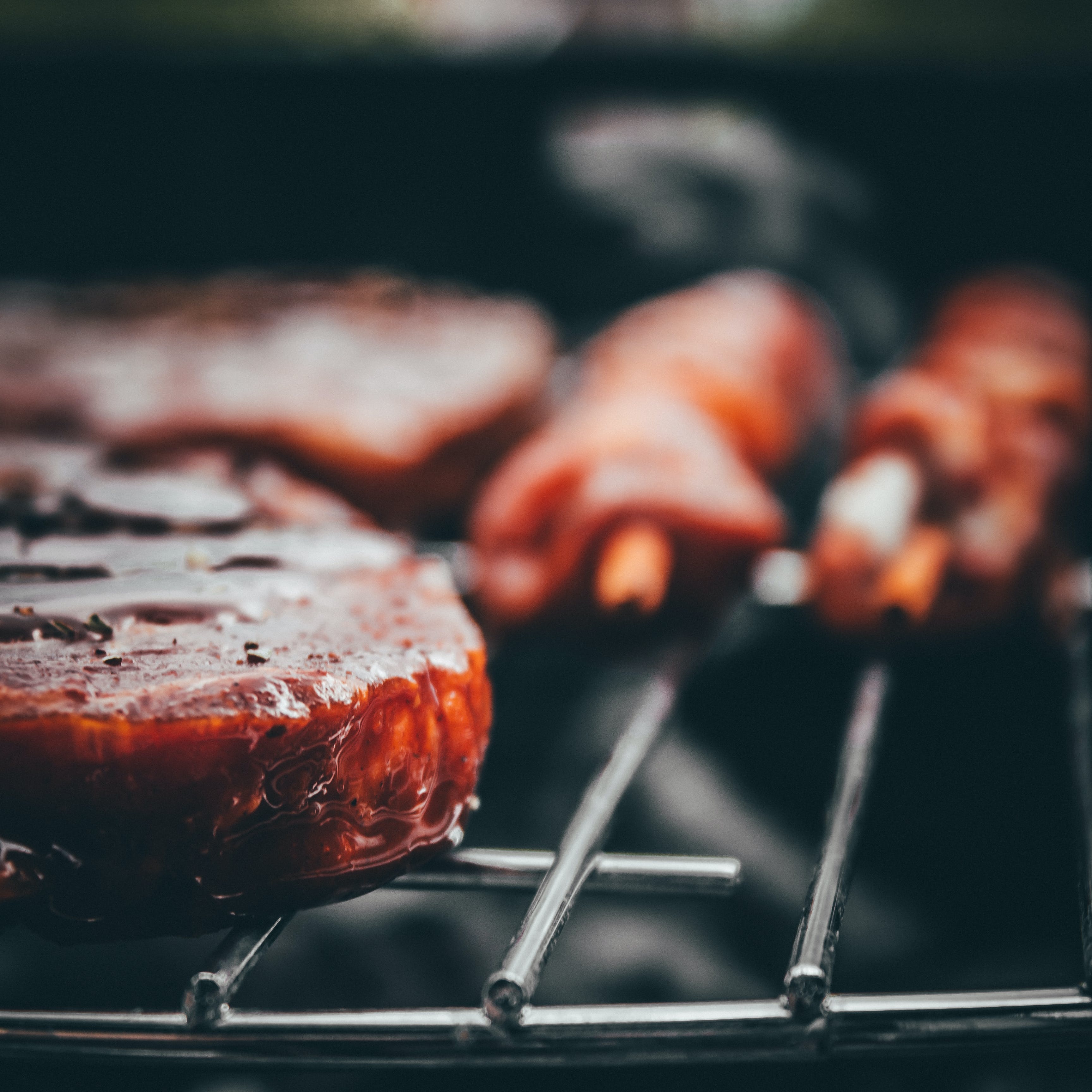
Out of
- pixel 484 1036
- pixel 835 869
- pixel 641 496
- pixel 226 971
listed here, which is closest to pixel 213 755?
pixel 226 971

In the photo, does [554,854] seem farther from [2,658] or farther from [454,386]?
[454,386]

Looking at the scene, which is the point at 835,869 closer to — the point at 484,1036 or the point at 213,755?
the point at 484,1036

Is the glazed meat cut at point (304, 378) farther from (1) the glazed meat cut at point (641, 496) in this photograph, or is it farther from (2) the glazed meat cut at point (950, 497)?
(2) the glazed meat cut at point (950, 497)

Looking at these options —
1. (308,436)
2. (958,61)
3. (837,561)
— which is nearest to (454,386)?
(308,436)

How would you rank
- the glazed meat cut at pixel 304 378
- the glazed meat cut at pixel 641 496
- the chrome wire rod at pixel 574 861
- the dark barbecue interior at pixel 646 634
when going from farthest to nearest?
the dark barbecue interior at pixel 646 634, the glazed meat cut at pixel 304 378, the glazed meat cut at pixel 641 496, the chrome wire rod at pixel 574 861

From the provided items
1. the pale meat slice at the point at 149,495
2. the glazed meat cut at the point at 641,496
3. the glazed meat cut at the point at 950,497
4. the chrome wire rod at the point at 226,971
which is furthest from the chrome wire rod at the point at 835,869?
the pale meat slice at the point at 149,495

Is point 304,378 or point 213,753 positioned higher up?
point 304,378

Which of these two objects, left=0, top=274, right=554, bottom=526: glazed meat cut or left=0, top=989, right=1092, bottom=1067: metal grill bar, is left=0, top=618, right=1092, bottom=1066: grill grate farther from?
left=0, top=274, right=554, bottom=526: glazed meat cut
